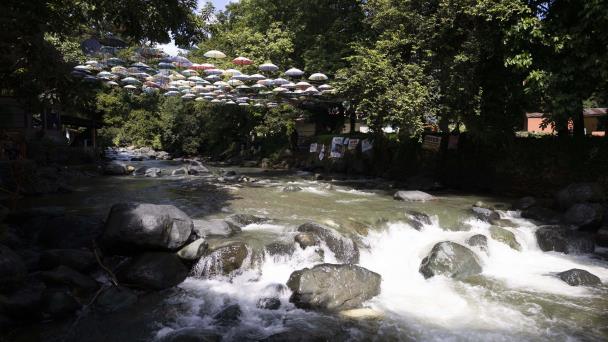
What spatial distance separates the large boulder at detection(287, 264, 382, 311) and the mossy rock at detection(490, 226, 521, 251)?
479 centimetres

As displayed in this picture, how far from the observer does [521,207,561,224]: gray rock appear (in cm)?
1272

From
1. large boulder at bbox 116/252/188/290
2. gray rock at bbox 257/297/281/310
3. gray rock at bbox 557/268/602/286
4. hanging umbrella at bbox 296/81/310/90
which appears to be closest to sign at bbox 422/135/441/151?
hanging umbrella at bbox 296/81/310/90

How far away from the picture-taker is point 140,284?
7.62m

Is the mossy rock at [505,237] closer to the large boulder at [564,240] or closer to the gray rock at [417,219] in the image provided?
the large boulder at [564,240]

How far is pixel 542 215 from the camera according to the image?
42.8 ft

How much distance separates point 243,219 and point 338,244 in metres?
2.97

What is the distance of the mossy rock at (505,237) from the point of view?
432 inches

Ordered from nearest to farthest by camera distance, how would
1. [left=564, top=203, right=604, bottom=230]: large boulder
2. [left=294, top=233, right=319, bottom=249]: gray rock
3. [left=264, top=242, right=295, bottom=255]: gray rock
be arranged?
[left=264, top=242, right=295, bottom=255]: gray rock → [left=294, top=233, right=319, bottom=249]: gray rock → [left=564, top=203, right=604, bottom=230]: large boulder

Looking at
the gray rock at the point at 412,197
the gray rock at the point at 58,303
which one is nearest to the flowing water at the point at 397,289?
the gray rock at the point at 58,303

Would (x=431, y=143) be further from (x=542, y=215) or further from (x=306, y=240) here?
(x=306, y=240)

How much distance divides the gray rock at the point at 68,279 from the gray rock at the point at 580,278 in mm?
8942

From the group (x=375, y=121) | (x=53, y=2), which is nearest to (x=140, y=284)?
(x=53, y=2)

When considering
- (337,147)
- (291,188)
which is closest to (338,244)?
(291,188)

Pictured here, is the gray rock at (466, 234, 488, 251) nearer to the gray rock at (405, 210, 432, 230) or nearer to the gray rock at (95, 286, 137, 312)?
the gray rock at (405, 210, 432, 230)
